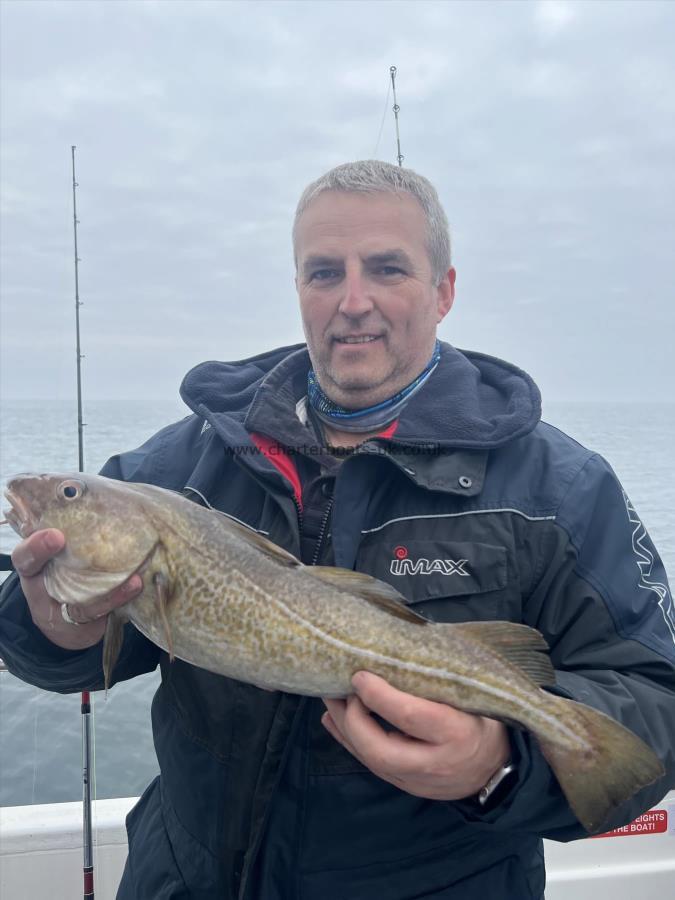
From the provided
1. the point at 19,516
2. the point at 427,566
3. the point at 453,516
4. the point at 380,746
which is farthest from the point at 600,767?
the point at 19,516

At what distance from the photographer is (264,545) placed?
232 cm

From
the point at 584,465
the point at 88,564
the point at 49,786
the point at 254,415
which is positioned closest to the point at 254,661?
the point at 88,564

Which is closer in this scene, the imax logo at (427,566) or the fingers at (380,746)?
the fingers at (380,746)

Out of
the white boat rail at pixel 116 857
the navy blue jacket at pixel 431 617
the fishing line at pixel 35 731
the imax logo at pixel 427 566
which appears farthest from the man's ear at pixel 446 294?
the fishing line at pixel 35 731

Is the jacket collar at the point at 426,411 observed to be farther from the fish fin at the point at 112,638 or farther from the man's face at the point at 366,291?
the fish fin at the point at 112,638

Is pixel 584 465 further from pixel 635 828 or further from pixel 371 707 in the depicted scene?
pixel 635 828

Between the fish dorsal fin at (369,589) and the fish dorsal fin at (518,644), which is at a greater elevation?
the fish dorsal fin at (369,589)

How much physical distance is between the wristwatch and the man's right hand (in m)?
1.24

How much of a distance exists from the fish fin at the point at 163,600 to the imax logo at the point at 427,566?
76 centimetres

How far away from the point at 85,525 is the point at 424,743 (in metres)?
1.30

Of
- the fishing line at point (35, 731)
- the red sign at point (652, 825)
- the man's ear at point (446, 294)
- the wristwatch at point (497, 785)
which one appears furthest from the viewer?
the fishing line at point (35, 731)

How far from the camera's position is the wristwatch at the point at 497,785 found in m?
2.02

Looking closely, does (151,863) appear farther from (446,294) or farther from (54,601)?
(446,294)

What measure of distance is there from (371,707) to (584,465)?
1.16 meters
